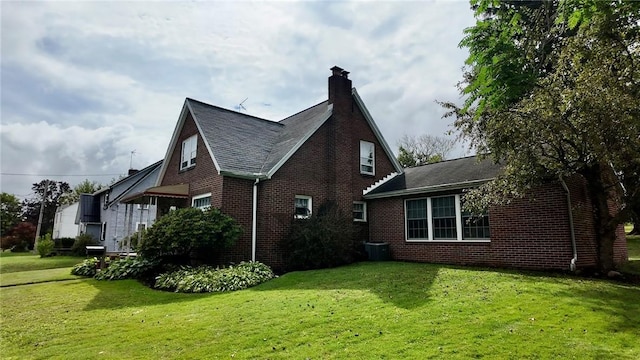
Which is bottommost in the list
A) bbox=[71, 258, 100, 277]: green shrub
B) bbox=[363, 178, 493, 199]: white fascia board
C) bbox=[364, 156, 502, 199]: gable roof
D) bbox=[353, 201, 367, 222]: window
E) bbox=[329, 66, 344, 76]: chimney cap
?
bbox=[71, 258, 100, 277]: green shrub

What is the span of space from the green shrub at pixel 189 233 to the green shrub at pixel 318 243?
90.1 inches

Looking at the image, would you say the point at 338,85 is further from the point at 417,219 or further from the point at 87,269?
the point at 87,269

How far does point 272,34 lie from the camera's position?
11305 mm

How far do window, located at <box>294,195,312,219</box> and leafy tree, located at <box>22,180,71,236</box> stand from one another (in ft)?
173

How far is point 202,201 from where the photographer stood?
15.0m

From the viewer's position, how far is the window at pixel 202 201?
47.5 ft

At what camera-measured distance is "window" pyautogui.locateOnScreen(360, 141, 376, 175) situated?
18.1 metres

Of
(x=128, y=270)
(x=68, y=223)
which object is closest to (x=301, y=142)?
(x=128, y=270)

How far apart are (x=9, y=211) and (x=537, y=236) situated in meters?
65.5

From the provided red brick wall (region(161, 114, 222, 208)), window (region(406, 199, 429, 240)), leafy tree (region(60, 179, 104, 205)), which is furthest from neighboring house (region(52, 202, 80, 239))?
window (region(406, 199, 429, 240))

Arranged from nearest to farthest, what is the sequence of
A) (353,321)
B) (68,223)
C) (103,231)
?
(353,321) → (103,231) → (68,223)

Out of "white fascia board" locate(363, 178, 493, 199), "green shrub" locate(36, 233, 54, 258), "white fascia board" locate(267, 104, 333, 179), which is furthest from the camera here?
"green shrub" locate(36, 233, 54, 258)

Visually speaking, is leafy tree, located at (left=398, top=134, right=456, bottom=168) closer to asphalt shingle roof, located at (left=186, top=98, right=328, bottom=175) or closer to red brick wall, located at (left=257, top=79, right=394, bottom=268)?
red brick wall, located at (left=257, top=79, right=394, bottom=268)

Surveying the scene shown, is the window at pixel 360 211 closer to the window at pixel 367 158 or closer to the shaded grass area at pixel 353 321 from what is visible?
the window at pixel 367 158
